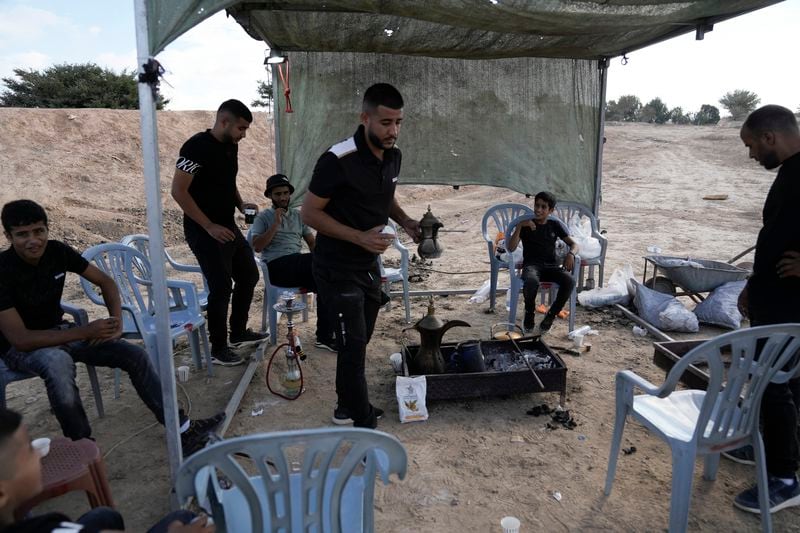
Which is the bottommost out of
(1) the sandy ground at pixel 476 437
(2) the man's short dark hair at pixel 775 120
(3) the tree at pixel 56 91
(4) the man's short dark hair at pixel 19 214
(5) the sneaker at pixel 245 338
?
(1) the sandy ground at pixel 476 437

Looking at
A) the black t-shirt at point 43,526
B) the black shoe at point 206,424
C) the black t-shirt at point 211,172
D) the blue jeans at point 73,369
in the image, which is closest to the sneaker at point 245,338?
the black t-shirt at point 211,172

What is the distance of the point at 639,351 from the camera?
5117 mm

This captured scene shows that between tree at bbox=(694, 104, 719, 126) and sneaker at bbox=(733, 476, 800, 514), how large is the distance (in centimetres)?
4418

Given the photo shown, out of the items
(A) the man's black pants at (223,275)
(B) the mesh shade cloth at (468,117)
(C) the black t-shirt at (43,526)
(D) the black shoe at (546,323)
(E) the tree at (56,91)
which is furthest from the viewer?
(E) the tree at (56,91)

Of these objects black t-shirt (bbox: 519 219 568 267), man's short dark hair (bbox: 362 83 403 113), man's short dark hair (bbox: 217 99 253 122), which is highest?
man's short dark hair (bbox: 217 99 253 122)

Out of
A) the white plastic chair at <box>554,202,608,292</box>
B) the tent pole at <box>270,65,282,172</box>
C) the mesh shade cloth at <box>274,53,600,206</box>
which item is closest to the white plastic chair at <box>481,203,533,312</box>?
the mesh shade cloth at <box>274,53,600,206</box>

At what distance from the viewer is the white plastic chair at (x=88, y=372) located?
10.2 feet

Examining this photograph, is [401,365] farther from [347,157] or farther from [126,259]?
[126,259]

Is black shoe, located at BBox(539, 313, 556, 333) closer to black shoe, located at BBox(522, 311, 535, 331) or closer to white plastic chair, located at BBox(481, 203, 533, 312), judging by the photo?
black shoe, located at BBox(522, 311, 535, 331)

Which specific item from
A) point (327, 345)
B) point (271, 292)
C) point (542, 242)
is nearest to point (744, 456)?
point (542, 242)

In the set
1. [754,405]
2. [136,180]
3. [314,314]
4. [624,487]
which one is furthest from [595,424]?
[136,180]

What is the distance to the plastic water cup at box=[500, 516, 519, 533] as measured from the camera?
2.60 m

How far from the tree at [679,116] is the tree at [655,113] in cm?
39

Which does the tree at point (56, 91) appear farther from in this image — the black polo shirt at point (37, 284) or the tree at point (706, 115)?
the tree at point (706, 115)
